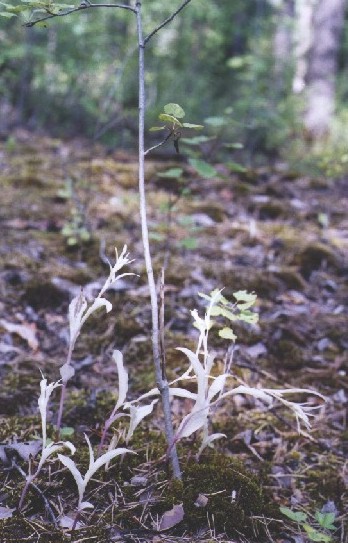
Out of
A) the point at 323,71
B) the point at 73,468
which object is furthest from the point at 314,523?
the point at 323,71

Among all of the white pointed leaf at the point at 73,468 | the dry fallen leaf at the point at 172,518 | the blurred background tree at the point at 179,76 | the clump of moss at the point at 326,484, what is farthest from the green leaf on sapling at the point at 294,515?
the blurred background tree at the point at 179,76

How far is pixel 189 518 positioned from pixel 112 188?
12.1 feet

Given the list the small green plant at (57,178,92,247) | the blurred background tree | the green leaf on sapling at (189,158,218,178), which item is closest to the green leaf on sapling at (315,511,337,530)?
the green leaf on sapling at (189,158,218,178)

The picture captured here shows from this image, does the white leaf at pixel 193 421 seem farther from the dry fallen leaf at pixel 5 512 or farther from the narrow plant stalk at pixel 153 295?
the dry fallen leaf at pixel 5 512

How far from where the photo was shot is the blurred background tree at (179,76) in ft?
24.1

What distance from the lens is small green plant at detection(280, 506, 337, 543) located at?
1.35 metres

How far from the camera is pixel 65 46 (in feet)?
27.0

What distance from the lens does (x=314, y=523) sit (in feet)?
4.82

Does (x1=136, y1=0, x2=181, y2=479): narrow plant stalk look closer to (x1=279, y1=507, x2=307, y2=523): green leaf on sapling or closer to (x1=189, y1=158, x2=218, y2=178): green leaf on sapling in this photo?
(x1=279, y1=507, x2=307, y2=523): green leaf on sapling

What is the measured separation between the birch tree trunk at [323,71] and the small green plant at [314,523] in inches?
318

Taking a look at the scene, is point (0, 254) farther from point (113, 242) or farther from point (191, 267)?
point (191, 267)

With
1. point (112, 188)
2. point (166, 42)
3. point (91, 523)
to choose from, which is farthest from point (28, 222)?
point (166, 42)

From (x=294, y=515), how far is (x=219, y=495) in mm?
245

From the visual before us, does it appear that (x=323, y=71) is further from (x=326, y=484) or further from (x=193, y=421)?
(x=193, y=421)
